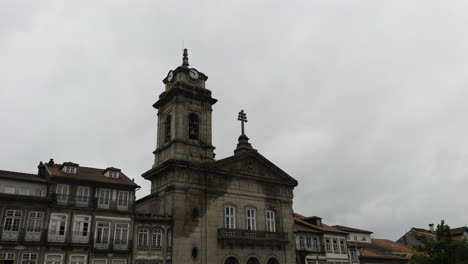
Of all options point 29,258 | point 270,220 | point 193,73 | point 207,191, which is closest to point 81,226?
point 29,258

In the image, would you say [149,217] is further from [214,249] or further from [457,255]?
[457,255]

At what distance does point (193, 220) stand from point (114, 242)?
7.34 metres

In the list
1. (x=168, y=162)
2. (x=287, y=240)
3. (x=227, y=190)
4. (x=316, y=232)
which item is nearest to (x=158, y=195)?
(x=168, y=162)

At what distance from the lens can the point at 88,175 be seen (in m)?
34.6

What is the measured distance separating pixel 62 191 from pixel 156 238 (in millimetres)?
8359

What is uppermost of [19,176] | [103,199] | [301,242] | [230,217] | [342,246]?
[19,176]

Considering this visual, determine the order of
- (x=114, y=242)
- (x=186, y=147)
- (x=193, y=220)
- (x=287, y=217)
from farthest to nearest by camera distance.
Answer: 1. (x=287, y=217)
2. (x=186, y=147)
3. (x=193, y=220)
4. (x=114, y=242)

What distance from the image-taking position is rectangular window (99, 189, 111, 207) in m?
33.4

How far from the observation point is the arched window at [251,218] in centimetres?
4148

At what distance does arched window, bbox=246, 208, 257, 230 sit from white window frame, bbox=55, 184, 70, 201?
17.1 m

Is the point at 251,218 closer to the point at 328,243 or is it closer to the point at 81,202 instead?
the point at 328,243

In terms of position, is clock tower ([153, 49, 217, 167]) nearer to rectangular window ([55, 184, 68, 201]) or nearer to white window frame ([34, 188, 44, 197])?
rectangular window ([55, 184, 68, 201])

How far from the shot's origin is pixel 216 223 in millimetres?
38844

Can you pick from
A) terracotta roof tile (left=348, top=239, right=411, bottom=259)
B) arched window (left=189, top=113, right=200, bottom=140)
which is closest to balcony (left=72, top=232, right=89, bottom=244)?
arched window (left=189, top=113, right=200, bottom=140)
